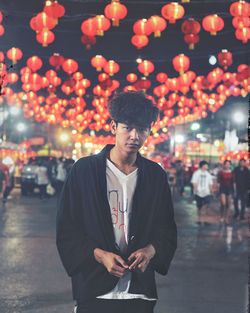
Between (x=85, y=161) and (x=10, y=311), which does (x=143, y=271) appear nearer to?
(x=85, y=161)

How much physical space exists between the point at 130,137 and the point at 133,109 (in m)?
0.16

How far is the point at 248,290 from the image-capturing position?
25.6 ft

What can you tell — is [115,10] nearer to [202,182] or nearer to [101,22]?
[101,22]

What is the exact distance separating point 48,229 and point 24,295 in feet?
23.7

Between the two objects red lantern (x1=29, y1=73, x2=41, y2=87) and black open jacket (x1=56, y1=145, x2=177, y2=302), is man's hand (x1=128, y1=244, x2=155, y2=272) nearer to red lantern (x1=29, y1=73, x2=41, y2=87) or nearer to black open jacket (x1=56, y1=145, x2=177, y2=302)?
black open jacket (x1=56, y1=145, x2=177, y2=302)

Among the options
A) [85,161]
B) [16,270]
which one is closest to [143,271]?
[85,161]

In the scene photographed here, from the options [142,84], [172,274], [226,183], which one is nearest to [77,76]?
[142,84]

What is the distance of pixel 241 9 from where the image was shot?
1551 cm

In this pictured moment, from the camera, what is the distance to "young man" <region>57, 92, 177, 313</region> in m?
3.29

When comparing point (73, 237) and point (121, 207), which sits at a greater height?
point (121, 207)

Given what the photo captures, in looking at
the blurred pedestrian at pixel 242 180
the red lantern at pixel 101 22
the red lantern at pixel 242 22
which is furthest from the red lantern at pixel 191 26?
the blurred pedestrian at pixel 242 180

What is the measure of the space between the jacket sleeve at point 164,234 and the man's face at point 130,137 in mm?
279

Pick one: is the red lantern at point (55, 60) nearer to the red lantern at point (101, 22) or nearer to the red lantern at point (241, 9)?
the red lantern at point (101, 22)

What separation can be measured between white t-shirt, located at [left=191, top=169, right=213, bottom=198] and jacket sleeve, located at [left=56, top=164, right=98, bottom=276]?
14.0 metres
